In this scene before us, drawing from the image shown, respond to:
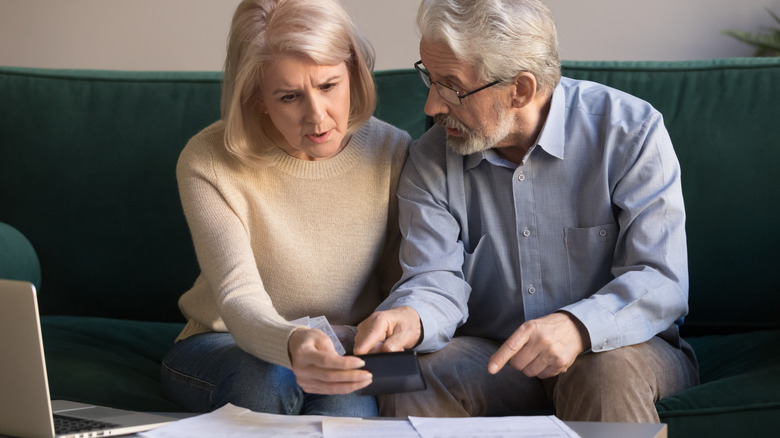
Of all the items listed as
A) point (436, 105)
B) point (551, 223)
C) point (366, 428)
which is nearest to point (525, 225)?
point (551, 223)

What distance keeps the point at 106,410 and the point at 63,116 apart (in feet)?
3.71

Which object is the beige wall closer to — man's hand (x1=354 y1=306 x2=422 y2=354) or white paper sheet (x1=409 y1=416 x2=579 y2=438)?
man's hand (x1=354 y1=306 x2=422 y2=354)

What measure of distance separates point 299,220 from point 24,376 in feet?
2.38

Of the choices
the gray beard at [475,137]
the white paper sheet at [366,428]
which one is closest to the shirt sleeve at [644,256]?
the gray beard at [475,137]

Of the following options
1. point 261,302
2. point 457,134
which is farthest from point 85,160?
point 457,134

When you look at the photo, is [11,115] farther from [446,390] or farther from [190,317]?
[446,390]

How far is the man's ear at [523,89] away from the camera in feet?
5.01

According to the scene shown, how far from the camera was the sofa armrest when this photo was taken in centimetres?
180

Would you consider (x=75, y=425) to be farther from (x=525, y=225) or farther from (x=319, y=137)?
(x=525, y=225)

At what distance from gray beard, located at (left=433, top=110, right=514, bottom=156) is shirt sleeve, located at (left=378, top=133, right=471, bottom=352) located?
82mm

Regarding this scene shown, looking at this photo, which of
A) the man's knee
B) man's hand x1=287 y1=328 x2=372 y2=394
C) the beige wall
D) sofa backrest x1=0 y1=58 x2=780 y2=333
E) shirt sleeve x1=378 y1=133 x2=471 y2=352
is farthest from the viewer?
the beige wall

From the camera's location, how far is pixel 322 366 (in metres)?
1.11

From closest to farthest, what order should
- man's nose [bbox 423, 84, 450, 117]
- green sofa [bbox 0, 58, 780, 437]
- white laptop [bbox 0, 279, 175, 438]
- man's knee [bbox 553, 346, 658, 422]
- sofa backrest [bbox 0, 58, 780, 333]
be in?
white laptop [bbox 0, 279, 175, 438] < man's knee [bbox 553, 346, 658, 422] < man's nose [bbox 423, 84, 450, 117] < green sofa [bbox 0, 58, 780, 437] < sofa backrest [bbox 0, 58, 780, 333]

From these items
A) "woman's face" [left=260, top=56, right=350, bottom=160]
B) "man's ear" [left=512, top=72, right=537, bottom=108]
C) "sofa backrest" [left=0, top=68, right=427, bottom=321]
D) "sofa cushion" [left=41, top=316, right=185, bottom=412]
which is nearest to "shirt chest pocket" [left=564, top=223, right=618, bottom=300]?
"man's ear" [left=512, top=72, right=537, bottom=108]
